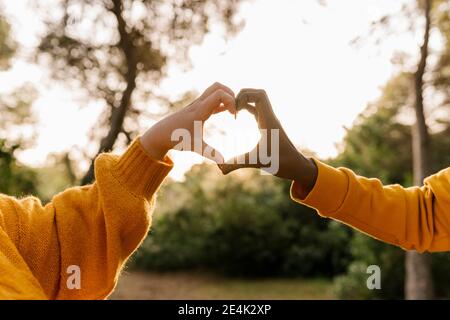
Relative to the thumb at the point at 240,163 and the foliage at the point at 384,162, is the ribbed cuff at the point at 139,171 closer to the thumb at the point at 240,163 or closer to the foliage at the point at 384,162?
the thumb at the point at 240,163

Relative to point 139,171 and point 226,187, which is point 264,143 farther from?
point 226,187

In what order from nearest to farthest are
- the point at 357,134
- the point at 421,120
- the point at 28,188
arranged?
the point at 421,120 → the point at 28,188 → the point at 357,134

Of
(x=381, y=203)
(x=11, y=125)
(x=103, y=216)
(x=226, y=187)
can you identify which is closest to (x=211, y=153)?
(x=103, y=216)

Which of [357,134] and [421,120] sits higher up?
[357,134]

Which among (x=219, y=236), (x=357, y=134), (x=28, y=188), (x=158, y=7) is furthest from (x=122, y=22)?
(x=219, y=236)

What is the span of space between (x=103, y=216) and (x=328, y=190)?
22.0 inches

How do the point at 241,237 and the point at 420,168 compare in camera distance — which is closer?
the point at 420,168

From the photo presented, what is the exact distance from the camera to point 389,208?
1.43 metres

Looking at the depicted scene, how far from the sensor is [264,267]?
14.4 m

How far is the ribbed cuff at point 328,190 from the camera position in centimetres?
139

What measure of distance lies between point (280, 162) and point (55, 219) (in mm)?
532
